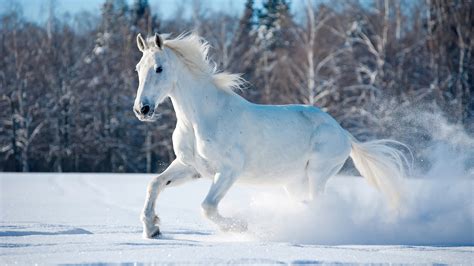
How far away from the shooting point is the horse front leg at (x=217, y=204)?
514 centimetres

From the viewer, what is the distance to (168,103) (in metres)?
25.0

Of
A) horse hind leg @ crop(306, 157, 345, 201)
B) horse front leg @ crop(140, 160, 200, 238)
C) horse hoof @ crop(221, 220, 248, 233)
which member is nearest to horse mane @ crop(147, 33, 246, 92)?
horse front leg @ crop(140, 160, 200, 238)

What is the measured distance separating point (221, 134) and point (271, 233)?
1.00 meters

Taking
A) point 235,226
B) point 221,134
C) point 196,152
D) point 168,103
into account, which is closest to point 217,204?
point 235,226

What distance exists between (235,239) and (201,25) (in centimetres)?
2402

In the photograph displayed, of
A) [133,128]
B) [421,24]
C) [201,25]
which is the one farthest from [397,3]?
[133,128]

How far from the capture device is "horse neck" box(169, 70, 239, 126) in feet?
18.1

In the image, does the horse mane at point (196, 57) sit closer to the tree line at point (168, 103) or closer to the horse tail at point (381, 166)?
the horse tail at point (381, 166)

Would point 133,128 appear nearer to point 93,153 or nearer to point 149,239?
point 93,153

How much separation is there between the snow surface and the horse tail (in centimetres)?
18

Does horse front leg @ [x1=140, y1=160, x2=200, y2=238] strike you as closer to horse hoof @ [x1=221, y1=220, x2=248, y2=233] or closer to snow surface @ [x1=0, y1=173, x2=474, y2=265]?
snow surface @ [x1=0, y1=173, x2=474, y2=265]

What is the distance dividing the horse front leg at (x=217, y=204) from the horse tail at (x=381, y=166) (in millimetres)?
2220

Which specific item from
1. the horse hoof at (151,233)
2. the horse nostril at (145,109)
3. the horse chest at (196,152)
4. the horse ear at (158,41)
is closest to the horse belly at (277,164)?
the horse chest at (196,152)

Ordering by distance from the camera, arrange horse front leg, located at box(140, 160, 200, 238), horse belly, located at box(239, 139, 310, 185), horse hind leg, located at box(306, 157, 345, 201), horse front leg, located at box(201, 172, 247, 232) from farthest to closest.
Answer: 1. horse hind leg, located at box(306, 157, 345, 201)
2. horse belly, located at box(239, 139, 310, 185)
3. horse front leg, located at box(140, 160, 200, 238)
4. horse front leg, located at box(201, 172, 247, 232)
